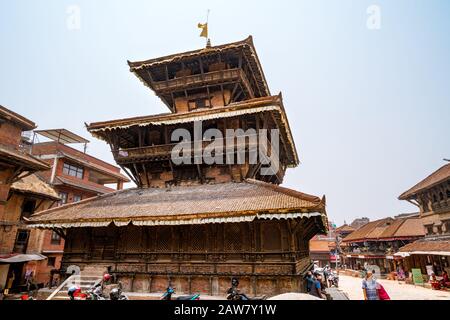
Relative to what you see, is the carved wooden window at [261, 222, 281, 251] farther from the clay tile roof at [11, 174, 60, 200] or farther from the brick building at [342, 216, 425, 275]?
the brick building at [342, 216, 425, 275]

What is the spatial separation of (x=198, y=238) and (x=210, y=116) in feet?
22.4

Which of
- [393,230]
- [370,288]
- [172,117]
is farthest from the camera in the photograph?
[393,230]

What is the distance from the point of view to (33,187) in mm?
24016

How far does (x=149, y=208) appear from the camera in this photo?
13.9 m

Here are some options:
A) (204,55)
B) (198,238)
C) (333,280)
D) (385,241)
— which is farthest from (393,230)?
(204,55)

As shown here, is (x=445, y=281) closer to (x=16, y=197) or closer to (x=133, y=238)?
(x=133, y=238)

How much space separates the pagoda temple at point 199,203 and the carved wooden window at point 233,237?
5 cm

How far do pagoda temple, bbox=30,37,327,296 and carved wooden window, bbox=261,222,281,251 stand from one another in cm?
4

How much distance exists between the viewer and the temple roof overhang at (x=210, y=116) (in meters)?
14.7

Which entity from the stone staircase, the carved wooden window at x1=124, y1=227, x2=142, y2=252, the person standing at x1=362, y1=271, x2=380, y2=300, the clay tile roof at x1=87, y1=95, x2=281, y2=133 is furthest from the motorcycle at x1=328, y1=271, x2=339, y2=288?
the stone staircase

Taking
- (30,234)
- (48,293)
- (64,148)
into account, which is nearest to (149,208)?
(48,293)
